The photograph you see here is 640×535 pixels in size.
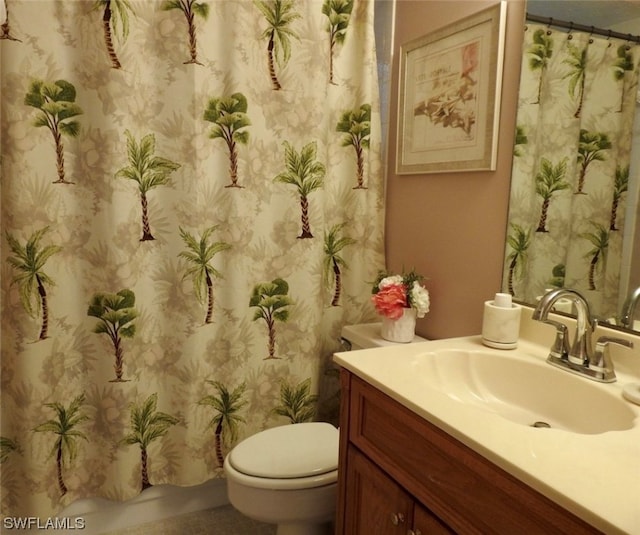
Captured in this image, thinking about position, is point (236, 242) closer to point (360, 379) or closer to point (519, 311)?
point (360, 379)

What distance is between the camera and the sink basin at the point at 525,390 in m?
0.99

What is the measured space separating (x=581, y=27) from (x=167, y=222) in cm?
137

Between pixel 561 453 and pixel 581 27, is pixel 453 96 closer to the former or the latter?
pixel 581 27

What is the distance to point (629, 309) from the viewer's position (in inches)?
43.4

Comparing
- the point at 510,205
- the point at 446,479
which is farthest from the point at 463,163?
the point at 446,479

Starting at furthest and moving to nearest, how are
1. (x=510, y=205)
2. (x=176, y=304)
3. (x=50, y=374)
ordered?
(x=176, y=304), (x=50, y=374), (x=510, y=205)

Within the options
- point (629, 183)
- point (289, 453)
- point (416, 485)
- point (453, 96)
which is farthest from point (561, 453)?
point (453, 96)

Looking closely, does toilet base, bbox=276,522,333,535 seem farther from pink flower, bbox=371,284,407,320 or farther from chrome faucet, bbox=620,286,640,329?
chrome faucet, bbox=620,286,640,329

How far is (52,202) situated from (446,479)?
55.0 inches

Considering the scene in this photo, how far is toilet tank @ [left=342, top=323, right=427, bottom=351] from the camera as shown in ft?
5.58

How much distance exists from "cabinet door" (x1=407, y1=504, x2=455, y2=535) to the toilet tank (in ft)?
2.41

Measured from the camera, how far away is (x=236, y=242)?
1724 mm

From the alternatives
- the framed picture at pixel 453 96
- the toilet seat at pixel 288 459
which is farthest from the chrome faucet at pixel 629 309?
the toilet seat at pixel 288 459

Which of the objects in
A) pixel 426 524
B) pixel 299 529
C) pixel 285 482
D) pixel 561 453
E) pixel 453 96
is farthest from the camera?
pixel 453 96
